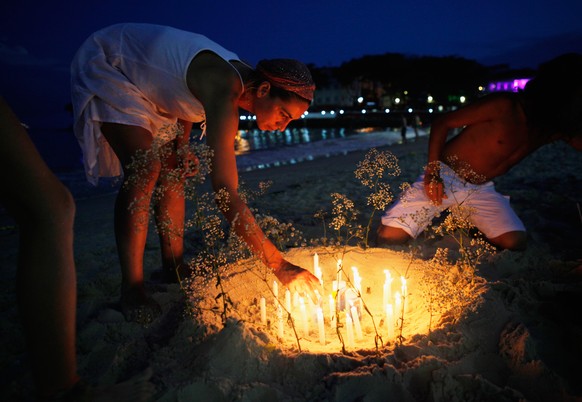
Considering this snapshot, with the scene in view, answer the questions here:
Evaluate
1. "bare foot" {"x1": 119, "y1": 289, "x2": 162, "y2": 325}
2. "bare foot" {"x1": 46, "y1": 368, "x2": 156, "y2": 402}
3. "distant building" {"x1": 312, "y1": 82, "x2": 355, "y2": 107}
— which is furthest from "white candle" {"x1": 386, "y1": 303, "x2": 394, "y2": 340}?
"distant building" {"x1": 312, "y1": 82, "x2": 355, "y2": 107}

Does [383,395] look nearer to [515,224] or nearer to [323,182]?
[515,224]

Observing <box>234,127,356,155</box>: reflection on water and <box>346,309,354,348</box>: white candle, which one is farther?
<box>234,127,356,155</box>: reflection on water

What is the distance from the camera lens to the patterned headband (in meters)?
2.43

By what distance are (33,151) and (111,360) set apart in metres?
1.20

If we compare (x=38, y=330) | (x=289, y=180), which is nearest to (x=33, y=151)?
(x=38, y=330)

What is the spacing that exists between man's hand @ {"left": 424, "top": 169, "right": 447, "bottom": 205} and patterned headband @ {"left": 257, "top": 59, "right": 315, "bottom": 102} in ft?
5.06

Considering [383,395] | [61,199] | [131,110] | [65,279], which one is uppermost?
[131,110]

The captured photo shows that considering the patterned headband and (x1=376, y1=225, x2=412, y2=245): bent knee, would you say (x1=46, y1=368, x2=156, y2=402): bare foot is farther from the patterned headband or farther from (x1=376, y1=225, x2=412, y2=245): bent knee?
(x1=376, y1=225, x2=412, y2=245): bent knee

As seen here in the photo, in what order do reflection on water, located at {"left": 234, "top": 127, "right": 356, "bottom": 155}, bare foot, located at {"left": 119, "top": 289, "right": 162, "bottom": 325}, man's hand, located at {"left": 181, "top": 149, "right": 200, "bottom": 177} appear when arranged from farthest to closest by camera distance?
1. reflection on water, located at {"left": 234, "top": 127, "right": 356, "bottom": 155}
2. bare foot, located at {"left": 119, "top": 289, "right": 162, "bottom": 325}
3. man's hand, located at {"left": 181, "top": 149, "right": 200, "bottom": 177}

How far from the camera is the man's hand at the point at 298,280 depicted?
227cm

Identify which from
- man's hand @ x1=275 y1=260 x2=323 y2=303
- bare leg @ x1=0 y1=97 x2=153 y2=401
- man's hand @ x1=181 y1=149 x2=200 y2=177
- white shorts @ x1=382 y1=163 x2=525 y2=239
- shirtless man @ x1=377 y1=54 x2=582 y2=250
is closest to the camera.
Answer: bare leg @ x1=0 y1=97 x2=153 y2=401

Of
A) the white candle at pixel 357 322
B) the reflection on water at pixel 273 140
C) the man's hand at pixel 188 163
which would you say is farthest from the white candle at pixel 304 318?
the reflection on water at pixel 273 140

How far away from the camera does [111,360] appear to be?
6.71 feet

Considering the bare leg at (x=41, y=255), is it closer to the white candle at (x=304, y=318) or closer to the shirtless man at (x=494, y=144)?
the white candle at (x=304, y=318)
